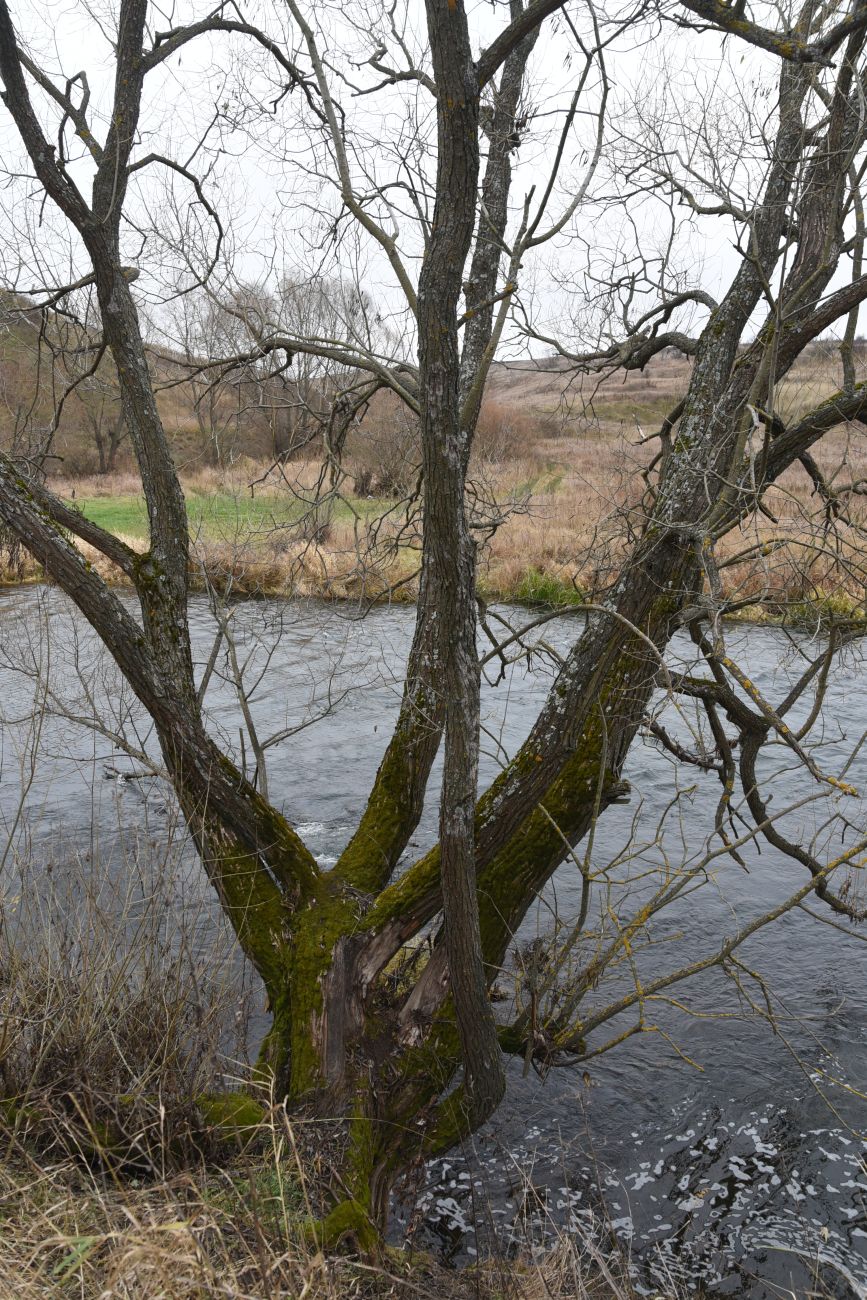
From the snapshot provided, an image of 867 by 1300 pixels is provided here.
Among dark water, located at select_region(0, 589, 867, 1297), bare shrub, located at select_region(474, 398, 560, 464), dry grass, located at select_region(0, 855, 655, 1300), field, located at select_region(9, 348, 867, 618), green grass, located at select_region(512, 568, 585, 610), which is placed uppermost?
bare shrub, located at select_region(474, 398, 560, 464)

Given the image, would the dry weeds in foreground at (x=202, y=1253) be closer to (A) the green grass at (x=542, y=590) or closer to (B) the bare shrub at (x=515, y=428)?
(A) the green grass at (x=542, y=590)

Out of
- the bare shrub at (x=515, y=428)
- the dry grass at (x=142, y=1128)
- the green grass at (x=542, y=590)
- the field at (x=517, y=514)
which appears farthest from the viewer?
the bare shrub at (x=515, y=428)

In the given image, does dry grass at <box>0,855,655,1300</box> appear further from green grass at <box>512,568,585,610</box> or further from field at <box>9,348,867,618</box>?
green grass at <box>512,568,585,610</box>

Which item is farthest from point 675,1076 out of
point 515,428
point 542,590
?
point 515,428

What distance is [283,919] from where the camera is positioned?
15.8 ft

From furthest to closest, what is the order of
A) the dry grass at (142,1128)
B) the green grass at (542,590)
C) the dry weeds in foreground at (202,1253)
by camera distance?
1. the green grass at (542,590)
2. the dry grass at (142,1128)
3. the dry weeds in foreground at (202,1253)

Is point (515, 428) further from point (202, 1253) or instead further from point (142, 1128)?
point (202, 1253)

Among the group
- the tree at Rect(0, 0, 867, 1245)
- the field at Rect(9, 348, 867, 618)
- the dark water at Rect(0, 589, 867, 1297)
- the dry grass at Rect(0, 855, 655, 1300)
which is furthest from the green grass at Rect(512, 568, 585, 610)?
the dry grass at Rect(0, 855, 655, 1300)

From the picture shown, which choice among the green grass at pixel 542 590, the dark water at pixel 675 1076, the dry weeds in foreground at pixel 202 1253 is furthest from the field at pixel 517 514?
the dry weeds in foreground at pixel 202 1253

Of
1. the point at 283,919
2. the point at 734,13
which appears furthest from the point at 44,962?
the point at 734,13

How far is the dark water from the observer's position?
4363mm

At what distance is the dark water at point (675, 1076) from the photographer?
4.36 m

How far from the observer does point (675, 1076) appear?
5.61m

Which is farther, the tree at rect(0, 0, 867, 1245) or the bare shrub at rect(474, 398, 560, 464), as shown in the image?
the bare shrub at rect(474, 398, 560, 464)
